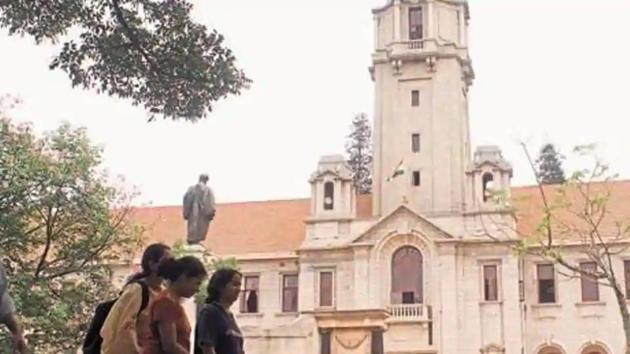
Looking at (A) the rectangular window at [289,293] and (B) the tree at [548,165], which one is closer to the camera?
(A) the rectangular window at [289,293]

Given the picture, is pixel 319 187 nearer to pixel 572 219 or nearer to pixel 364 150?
pixel 572 219

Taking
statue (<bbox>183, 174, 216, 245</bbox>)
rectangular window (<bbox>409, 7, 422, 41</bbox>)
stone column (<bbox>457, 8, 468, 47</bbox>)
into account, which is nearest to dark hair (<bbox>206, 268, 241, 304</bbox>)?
statue (<bbox>183, 174, 216, 245</bbox>)

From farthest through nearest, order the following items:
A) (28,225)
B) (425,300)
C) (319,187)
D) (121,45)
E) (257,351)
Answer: (319,187)
(425,300)
(257,351)
(28,225)
(121,45)

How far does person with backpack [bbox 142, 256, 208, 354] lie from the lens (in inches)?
212

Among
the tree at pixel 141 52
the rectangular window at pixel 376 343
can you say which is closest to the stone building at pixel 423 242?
the rectangular window at pixel 376 343

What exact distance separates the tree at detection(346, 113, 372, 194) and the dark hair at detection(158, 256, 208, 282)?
4912cm

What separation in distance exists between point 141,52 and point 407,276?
2804 cm

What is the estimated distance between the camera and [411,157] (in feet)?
123

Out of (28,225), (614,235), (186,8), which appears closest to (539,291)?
(614,235)

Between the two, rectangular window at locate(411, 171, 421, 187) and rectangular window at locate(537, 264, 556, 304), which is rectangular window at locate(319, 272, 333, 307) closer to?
rectangular window at locate(411, 171, 421, 187)

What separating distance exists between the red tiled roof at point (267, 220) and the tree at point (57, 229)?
13.4 metres

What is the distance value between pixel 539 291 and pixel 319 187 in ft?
29.9

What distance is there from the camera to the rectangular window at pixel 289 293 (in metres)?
38.0

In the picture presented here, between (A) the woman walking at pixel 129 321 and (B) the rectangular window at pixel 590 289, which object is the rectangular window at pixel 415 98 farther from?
(A) the woman walking at pixel 129 321
